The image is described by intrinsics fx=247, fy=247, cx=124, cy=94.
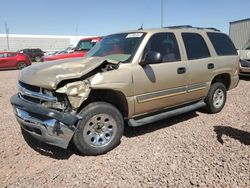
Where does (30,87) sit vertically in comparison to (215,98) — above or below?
above

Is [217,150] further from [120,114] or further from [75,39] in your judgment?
[75,39]

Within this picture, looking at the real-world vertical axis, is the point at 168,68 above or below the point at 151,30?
below

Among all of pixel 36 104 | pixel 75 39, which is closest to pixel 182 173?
pixel 36 104

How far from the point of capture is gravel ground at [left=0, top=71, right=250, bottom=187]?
122 inches

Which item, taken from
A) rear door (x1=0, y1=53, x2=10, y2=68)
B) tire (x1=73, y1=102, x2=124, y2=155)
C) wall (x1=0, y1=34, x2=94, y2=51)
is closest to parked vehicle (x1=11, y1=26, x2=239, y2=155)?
tire (x1=73, y1=102, x2=124, y2=155)

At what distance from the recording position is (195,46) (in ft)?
16.7

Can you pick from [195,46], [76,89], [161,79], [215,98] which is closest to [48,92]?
[76,89]

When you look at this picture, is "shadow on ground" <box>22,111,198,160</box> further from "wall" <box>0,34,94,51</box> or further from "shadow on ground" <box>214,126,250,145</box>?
"wall" <box>0,34,94,51</box>

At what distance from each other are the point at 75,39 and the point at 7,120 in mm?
62732

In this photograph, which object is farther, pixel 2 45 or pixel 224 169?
pixel 2 45

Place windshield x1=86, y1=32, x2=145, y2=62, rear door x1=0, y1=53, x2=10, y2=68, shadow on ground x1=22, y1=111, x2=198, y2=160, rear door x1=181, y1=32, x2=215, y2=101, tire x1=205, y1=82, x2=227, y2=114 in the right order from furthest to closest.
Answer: rear door x1=0, y1=53, x2=10, y2=68
tire x1=205, y1=82, x2=227, y2=114
rear door x1=181, y1=32, x2=215, y2=101
windshield x1=86, y1=32, x2=145, y2=62
shadow on ground x1=22, y1=111, x2=198, y2=160

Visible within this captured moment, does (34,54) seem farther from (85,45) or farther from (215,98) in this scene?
(215,98)

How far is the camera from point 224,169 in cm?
332

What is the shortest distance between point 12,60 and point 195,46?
17.8 metres
